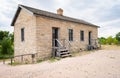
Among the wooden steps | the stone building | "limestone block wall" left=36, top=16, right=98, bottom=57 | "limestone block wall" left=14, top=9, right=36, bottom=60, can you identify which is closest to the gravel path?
the wooden steps

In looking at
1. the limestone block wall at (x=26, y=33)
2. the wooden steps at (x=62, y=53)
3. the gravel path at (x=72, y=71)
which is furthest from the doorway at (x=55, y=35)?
the gravel path at (x=72, y=71)

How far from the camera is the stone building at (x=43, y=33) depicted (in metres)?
13.6

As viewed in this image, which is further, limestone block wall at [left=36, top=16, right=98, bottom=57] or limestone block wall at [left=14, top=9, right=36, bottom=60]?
limestone block wall at [left=14, top=9, right=36, bottom=60]

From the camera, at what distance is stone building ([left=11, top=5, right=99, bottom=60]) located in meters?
13.6

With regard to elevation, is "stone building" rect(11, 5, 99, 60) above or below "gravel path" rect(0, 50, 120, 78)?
above

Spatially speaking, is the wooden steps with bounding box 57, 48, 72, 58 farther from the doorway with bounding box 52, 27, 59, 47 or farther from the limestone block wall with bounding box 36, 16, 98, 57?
the doorway with bounding box 52, 27, 59, 47

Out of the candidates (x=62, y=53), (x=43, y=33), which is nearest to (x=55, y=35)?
(x=43, y=33)

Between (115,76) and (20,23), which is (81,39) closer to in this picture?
(20,23)


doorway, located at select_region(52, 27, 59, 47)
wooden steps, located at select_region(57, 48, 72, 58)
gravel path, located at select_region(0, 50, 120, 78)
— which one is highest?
doorway, located at select_region(52, 27, 59, 47)

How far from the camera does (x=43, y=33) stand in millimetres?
13922

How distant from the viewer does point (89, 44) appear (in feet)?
69.1

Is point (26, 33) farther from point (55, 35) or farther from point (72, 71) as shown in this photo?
point (72, 71)

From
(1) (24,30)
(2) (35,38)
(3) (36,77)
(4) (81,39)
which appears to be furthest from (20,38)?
(3) (36,77)

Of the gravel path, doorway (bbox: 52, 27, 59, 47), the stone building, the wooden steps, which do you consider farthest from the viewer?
doorway (bbox: 52, 27, 59, 47)
